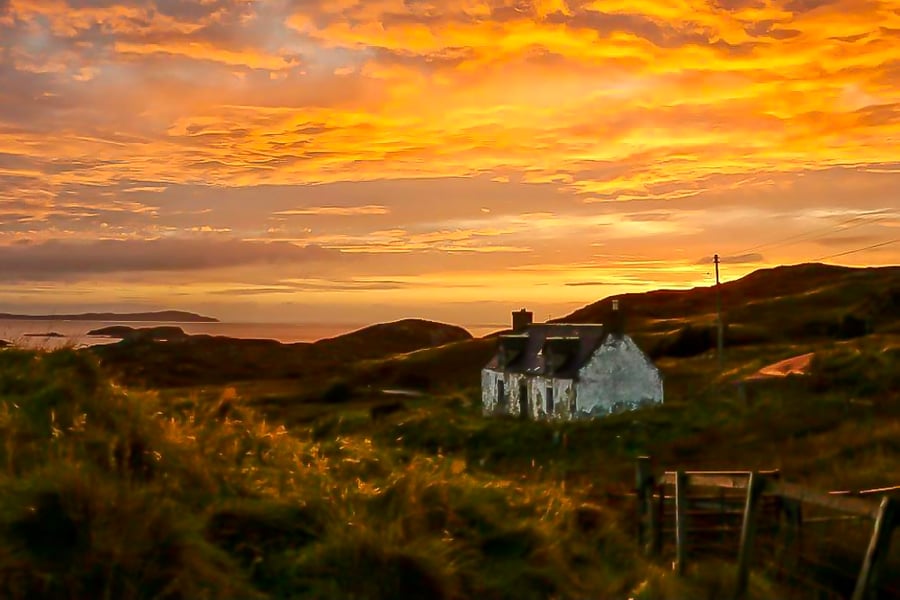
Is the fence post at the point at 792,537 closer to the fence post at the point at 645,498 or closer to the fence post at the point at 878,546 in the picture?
the fence post at the point at 645,498

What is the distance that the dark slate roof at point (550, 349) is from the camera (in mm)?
55250

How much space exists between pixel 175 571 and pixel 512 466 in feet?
101

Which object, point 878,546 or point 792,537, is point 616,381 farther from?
point 878,546

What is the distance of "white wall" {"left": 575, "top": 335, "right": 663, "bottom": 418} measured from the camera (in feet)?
176

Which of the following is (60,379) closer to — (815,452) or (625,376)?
(815,452)

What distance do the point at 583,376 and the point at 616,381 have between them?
2.09m

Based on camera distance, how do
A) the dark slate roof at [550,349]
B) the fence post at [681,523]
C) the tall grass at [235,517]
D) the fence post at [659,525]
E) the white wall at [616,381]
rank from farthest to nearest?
the dark slate roof at [550,349]
the white wall at [616,381]
the fence post at [659,525]
the fence post at [681,523]
the tall grass at [235,517]

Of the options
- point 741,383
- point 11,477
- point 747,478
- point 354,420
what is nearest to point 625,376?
point 741,383

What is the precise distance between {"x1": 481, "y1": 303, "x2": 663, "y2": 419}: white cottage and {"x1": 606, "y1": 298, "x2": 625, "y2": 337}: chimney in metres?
0.06

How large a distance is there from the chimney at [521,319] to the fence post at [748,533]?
5949cm

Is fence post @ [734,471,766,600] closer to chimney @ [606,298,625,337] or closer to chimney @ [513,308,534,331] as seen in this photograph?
chimney @ [606,298,625,337]

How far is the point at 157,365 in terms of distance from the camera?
11475 cm

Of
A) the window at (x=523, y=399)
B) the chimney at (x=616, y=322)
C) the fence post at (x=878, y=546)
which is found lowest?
the window at (x=523, y=399)

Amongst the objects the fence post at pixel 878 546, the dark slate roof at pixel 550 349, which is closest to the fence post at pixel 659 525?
the fence post at pixel 878 546
